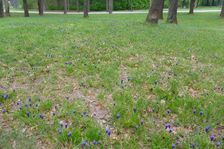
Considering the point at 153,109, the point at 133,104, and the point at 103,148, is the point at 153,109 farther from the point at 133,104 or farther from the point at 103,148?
the point at 103,148

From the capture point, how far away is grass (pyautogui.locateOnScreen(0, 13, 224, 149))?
10.5 feet

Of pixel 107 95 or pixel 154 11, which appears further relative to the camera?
pixel 154 11

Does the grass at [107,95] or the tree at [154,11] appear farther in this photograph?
the tree at [154,11]

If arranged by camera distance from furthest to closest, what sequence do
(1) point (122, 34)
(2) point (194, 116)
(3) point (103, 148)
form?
(1) point (122, 34) < (2) point (194, 116) < (3) point (103, 148)

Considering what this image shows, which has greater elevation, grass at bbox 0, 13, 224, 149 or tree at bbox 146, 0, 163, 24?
tree at bbox 146, 0, 163, 24

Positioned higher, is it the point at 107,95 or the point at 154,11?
the point at 154,11

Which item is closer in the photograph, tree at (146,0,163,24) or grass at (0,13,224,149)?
grass at (0,13,224,149)

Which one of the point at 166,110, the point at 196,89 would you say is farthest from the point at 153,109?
the point at 196,89

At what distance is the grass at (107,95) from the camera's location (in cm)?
321

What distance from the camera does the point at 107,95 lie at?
4281 millimetres

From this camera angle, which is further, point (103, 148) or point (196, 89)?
point (196, 89)

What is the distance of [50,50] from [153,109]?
11.2 ft

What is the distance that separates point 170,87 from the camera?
4668 mm

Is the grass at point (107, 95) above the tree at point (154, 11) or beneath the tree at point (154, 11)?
beneath
